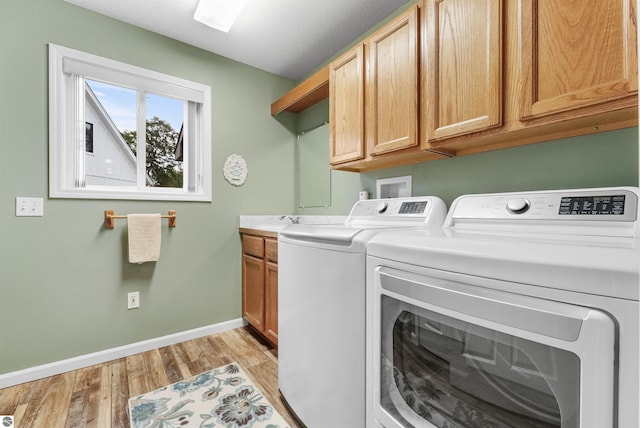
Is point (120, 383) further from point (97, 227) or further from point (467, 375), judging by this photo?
point (467, 375)

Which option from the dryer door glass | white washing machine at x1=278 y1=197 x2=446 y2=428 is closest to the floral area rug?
white washing machine at x1=278 y1=197 x2=446 y2=428

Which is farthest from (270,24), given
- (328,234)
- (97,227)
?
(97,227)

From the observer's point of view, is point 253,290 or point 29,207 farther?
point 253,290

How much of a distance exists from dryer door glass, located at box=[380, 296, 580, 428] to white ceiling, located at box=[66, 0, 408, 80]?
1991mm

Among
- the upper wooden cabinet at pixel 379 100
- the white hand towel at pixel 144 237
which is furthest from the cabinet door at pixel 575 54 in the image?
the white hand towel at pixel 144 237

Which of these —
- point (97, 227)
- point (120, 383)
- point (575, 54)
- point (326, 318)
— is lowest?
point (120, 383)

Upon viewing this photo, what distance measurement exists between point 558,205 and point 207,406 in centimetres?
191

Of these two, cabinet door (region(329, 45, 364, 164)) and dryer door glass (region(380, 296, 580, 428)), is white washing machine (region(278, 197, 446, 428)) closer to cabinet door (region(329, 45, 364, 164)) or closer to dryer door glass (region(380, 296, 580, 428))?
dryer door glass (region(380, 296, 580, 428))

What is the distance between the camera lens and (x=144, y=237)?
205 centimetres

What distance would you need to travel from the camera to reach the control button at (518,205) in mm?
1167

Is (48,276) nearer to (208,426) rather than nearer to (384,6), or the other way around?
(208,426)

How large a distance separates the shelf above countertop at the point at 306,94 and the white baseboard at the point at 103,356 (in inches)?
81.1

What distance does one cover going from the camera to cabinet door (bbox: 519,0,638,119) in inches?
34.9

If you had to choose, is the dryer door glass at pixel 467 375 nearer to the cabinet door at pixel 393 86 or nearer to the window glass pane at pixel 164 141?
the cabinet door at pixel 393 86
